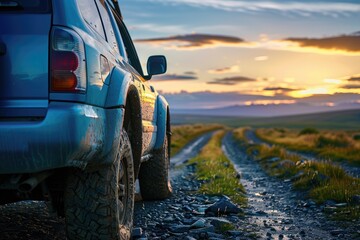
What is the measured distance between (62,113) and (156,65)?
350 cm

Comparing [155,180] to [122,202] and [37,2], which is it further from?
[37,2]

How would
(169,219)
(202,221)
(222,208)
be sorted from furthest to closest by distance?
1. (222,208)
2. (169,219)
3. (202,221)

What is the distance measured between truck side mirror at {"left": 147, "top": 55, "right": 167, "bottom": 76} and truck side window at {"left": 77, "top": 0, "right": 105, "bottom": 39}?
2.00 metres

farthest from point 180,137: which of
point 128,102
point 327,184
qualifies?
point 128,102

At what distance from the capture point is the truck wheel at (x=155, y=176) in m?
7.29

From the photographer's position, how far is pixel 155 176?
729cm

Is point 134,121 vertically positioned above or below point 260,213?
above

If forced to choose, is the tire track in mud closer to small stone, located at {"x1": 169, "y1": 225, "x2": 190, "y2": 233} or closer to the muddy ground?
the muddy ground

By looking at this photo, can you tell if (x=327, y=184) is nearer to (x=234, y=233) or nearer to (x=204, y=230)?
(x=234, y=233)

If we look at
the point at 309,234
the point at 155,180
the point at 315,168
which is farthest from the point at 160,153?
the point at 315,168

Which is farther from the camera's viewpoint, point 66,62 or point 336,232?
point 336,232

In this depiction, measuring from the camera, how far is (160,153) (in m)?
7.34

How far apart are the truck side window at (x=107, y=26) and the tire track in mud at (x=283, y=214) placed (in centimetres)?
249

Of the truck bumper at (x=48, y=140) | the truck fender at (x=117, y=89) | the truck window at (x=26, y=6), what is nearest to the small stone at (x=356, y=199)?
the truck fender at (x=117, y=89)
